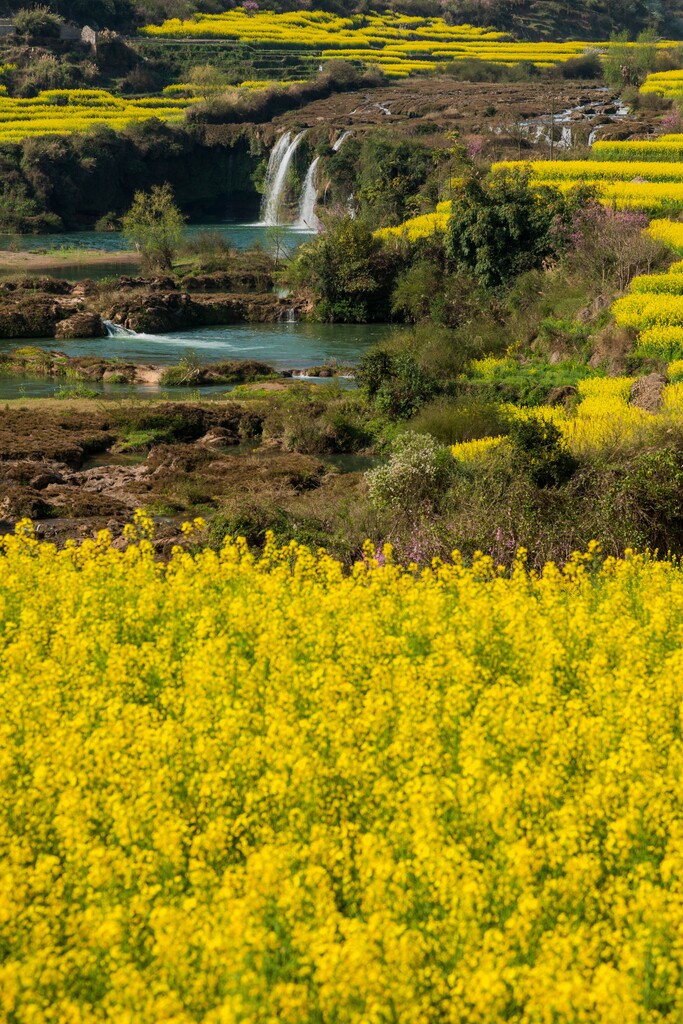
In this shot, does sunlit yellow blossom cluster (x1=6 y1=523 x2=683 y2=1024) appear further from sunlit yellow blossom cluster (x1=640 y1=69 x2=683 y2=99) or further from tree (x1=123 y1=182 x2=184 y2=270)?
sunlit yellow blossom cluster (x1=640 y1=69 x2=683 y2=99)

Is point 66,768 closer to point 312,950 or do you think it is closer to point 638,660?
point 312,950

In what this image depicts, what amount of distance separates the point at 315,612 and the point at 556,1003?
189 inches

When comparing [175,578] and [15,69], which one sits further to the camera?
[15,69]

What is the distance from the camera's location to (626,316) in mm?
24703

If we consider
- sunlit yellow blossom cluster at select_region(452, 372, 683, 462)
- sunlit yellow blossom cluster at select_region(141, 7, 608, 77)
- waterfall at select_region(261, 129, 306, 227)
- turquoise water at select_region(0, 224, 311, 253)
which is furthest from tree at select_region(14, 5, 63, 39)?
sunlit yellow blossom cluster at select_region(452, 372, 683, 462)

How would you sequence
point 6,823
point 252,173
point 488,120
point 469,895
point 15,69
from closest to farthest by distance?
point 469,895
point 6,823
point 488,120
point 252,173
point 15,69

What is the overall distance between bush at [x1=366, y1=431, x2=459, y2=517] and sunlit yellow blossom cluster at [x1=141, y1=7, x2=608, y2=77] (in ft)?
262

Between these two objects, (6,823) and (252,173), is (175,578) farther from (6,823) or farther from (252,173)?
(252,173)

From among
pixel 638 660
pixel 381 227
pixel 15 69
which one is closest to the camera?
pixel 638 660

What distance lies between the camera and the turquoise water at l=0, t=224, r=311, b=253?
184 feet

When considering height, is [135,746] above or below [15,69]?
below

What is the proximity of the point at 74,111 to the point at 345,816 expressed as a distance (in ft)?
250

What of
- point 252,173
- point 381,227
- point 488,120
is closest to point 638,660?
point 381,227

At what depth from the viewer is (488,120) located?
65.6 metres
